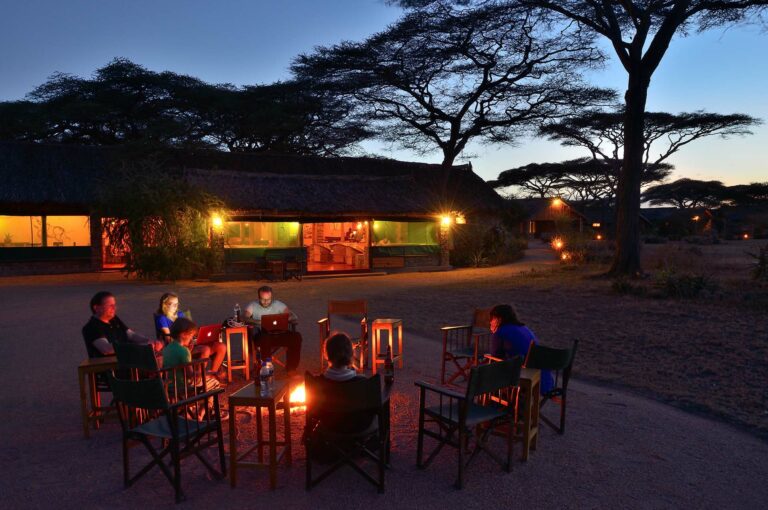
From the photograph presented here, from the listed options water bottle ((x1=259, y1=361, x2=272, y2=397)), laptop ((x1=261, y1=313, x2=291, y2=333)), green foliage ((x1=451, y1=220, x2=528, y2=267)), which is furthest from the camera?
green foliage ((x1=451, y1=220, x2=528, y2=267))

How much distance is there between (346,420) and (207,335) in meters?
2.45

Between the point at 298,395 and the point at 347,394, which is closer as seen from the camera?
the point at 347,394

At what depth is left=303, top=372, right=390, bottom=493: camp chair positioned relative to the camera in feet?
10.7

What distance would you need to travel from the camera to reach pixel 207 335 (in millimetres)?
5309

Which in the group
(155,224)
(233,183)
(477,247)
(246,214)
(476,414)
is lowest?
(476,414)

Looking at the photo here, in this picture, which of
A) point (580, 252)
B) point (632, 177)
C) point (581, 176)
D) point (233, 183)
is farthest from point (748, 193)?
point (233, 183)

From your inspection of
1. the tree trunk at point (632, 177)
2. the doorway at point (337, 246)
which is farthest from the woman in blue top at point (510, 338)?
the doorway at point (337, 246)

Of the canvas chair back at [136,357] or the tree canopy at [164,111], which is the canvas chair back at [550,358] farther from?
the tree canopy at [164,111]

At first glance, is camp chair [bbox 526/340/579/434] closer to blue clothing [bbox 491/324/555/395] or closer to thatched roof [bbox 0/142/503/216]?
blue clothing [bbox 491/324/555/395]

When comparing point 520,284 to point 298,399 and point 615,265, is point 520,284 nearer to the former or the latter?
point 615,265

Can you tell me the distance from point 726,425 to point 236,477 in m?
4.01

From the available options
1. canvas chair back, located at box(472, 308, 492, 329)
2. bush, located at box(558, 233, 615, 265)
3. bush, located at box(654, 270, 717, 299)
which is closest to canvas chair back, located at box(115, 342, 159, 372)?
canvas chair back, located at box(472, 308, 492, 329)

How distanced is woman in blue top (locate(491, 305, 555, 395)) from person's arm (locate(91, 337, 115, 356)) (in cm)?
327

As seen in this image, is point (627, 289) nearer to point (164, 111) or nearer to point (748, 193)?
point (164, 111)
